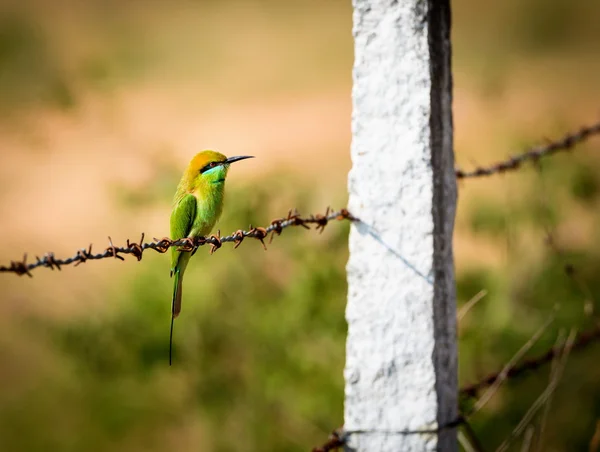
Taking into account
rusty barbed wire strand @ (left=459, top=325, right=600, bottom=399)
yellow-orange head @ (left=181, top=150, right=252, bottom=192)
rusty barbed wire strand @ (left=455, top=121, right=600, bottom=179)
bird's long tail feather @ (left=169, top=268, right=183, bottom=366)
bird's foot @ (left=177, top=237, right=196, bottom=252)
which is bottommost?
rusty barbed wire strand @ (left=459, top=325, right=600, bottom=399)

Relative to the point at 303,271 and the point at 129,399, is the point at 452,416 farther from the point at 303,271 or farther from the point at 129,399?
the point at 129,399

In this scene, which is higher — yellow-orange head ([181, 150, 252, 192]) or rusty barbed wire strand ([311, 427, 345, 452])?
yellow-orange head ([181, 150, 252, 192])

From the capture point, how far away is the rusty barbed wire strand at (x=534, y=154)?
2913 millimetres

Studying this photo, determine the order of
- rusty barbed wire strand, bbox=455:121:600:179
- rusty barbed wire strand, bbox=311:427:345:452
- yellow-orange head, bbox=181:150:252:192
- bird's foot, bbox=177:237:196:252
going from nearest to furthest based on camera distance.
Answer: bird's foot, bbox=177:237:196:252, rusty barbed wire strand, bbox=311:427:345:452, yellow-orange head, bbox=181:150:252:192, rusty barbed wire strand, bbox=455:121:600:179

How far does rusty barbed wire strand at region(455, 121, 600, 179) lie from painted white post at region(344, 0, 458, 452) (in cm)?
56

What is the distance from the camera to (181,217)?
253 centimetres

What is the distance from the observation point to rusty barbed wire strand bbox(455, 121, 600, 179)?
291 centimetres

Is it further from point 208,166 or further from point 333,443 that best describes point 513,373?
point 208,166

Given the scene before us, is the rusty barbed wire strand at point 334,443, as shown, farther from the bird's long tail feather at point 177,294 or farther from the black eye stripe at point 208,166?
the black eye stripe at point 208,166

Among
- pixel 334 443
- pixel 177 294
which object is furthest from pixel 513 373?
pixel 177 294

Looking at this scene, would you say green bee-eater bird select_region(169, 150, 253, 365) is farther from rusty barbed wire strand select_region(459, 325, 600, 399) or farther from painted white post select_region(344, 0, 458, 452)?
rusty barbed wire strand select_region(459, 325, 600, 399)

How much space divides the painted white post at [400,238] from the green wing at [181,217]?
1.83 feet

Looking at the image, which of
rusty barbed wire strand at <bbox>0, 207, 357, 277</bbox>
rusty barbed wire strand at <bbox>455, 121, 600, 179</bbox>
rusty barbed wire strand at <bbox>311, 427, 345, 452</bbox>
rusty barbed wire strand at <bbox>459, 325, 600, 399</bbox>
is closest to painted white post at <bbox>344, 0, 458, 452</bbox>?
rusty barbed wire strand at <bbox>311, 427, 345, 452</bbox>

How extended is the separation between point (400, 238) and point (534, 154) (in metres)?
1.14
